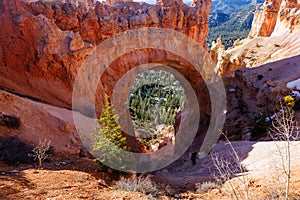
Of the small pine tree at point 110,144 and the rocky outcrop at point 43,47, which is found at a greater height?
the rocky outcrop at point 43,47

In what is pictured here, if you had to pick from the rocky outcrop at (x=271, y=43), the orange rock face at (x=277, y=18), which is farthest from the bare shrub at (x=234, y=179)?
the orange rock face at (x=277, y=18)

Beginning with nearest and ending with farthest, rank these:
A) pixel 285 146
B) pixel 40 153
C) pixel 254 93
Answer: pixel 285 146, pixel 40 153, pixel 254 93

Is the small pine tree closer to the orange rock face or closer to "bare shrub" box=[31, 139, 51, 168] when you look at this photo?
"bare shrub" box=[31, 139, 51, 168]

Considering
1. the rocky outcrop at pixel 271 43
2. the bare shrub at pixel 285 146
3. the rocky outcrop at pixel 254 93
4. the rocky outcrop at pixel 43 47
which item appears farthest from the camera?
the rocky outcrop at pixel 271 43

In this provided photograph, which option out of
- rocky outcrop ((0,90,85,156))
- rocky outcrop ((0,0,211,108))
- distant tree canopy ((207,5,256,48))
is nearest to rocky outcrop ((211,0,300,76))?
rocky outcrop ((0,0,211,108))

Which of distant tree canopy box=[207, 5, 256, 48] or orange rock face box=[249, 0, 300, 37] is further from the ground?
A: distant tree canopy box=[207, 5, 256, 48]

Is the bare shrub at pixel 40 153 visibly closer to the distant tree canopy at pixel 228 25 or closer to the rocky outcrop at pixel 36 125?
the rocky outcrop at pixel 36 125

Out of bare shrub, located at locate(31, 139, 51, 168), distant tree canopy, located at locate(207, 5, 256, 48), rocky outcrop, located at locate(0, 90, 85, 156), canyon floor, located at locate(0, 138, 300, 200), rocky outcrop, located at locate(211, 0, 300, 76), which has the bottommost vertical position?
canyon floor, located at locate(0, 138, 300, 200)

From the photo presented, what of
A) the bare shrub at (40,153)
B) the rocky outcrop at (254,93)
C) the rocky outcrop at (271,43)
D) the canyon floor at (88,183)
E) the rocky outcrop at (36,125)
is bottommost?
the canyon floor at (88,183)

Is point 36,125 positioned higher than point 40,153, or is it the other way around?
point 36,125

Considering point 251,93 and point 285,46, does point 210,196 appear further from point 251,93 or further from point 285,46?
point 285,46

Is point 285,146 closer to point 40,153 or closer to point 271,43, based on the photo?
point 40,153

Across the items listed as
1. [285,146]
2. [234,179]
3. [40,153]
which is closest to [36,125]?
[40,153]

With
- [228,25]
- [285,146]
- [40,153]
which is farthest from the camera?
[228,25]
